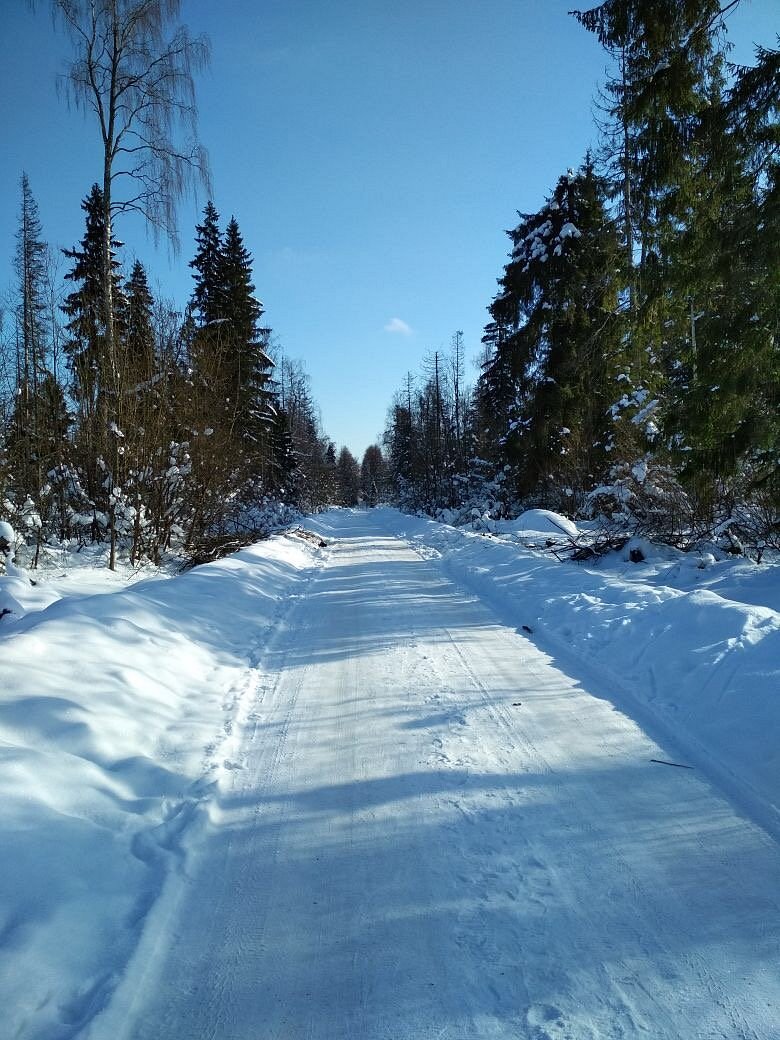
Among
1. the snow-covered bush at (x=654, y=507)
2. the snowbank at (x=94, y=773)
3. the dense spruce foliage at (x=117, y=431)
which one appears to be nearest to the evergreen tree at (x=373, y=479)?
the dense spruce foliage at (x=117, y=431)

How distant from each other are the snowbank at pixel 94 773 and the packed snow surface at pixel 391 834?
1cm

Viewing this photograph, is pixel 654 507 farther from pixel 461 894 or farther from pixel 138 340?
pixel 138 340

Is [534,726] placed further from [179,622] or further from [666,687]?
[179,622]

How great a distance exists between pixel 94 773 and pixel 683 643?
490 centimetres

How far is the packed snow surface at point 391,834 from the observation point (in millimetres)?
1982

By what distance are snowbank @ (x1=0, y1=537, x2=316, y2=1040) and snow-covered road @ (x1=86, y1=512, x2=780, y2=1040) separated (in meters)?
0.18

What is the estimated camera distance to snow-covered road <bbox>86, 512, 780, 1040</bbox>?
6.34 feet

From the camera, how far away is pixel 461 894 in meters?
2.47

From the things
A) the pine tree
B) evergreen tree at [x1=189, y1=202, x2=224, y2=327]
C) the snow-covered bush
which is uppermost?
evergreen tree at [x1=189, y1=202, x2=224, y2=327]

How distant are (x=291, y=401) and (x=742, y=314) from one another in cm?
4068

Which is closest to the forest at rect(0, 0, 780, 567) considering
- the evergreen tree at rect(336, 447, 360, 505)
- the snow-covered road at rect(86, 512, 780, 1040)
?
the snow-covered road at rect(86, 512, 780, 1040)

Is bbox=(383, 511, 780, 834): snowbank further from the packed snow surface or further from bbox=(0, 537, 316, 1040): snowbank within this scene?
bbox=(0, 537, 316, 1040): snowbank

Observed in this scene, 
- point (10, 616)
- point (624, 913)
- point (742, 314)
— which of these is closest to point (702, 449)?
point (742, 314)

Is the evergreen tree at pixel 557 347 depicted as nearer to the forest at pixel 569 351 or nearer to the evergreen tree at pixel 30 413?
the forest at pixel 569 351
